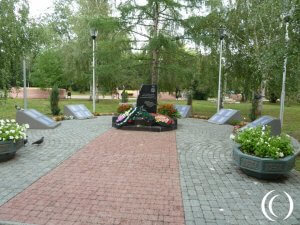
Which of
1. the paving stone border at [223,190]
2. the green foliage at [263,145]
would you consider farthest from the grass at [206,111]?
the paving stone border at [223,190]

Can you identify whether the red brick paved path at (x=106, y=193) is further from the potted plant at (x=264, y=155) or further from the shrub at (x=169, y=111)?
the shrub at (x=169, y=111)

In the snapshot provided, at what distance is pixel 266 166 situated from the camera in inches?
211

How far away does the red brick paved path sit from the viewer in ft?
12.8

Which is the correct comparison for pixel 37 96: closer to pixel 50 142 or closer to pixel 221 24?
pixel 221 24

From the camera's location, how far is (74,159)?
6719 millimetres

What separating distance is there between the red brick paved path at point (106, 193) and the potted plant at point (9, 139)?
1180mm

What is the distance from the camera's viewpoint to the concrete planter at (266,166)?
535 cm

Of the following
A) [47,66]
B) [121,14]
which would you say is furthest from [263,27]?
[47,66]

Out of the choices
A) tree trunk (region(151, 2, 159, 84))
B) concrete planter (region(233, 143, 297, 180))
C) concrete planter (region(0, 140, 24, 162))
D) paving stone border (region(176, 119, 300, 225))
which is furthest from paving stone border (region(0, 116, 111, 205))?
tree trunk (region(151, 2, 159, 84))

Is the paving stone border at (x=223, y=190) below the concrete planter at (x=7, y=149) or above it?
below

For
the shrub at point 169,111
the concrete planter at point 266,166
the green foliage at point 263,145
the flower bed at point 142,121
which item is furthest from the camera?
the shrub at point 169,111

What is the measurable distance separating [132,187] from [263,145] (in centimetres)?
261

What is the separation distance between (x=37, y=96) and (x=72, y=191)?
32.0m

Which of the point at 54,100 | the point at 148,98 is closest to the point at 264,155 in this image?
the point at 148,98
